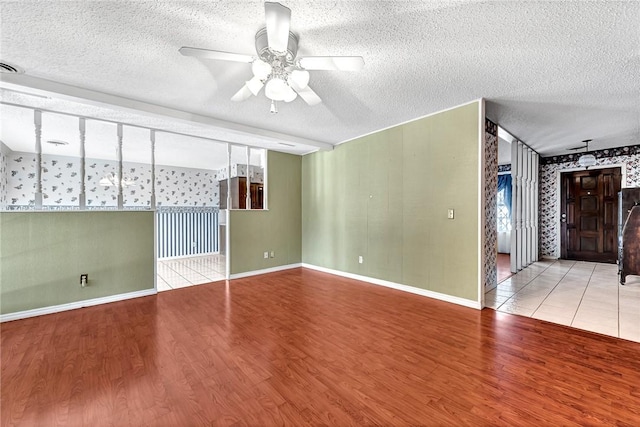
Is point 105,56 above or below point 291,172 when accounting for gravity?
above

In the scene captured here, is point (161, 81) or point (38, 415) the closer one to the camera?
point (38, 415)

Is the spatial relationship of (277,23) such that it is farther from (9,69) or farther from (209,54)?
(9,69)

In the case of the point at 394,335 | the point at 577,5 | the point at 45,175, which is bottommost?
the point at 394,335

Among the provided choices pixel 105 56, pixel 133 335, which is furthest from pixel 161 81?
pixel 133 335

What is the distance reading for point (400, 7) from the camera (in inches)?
68.7

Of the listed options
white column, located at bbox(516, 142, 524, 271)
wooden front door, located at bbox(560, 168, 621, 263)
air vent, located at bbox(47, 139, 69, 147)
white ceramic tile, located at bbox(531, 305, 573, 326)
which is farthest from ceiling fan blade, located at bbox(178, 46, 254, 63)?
wooden front door, located at bbox(560, 168, 621, 263)

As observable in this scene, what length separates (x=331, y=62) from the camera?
6.32 ft

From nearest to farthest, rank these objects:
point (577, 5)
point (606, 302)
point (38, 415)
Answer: point (38, 415) → point (577, 5) → point (606, 302)

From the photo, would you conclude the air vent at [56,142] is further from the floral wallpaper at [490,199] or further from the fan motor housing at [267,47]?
the floral wallpaper at [490,199]

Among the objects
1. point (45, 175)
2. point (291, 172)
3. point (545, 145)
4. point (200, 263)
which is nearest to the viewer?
point (45, 175)

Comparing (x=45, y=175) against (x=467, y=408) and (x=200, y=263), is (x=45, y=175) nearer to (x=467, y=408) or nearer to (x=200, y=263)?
(x=200, y=263)

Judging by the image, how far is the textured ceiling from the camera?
179 cm

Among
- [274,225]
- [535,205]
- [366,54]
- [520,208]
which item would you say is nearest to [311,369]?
[366,54]

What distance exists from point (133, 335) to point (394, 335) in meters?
2.65
